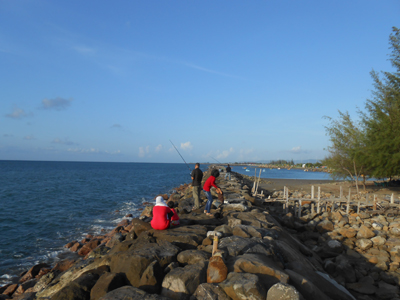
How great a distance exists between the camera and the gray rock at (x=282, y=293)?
14.1ft

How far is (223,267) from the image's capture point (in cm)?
519

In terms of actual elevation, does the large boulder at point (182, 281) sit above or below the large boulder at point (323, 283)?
above

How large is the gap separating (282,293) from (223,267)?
1239mm

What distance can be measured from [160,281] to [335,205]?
17245mm

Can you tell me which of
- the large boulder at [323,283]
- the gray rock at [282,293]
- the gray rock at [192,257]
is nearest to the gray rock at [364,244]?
the large boulder at [323,283]

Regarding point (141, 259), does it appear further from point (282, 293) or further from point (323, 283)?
point (323, 283)

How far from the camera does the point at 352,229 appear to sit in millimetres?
13109

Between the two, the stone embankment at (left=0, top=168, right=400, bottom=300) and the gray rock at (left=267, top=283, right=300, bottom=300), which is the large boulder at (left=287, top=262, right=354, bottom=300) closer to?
the stone embankment at (left=0, top=168, right=400, bottom=300)

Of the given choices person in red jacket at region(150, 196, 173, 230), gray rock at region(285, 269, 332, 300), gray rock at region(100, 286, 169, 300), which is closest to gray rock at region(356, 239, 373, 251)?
gray rock at region(285, 269, 332, 300)

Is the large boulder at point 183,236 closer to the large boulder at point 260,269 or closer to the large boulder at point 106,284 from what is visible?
the large boulder at point 260,269

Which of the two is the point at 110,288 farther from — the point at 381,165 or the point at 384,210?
the point at 381,165

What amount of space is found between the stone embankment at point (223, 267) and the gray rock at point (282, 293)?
0.05 ft

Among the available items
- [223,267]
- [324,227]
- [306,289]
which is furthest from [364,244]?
[223,267]

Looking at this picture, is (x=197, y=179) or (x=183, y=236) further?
(x=197, y=179)
